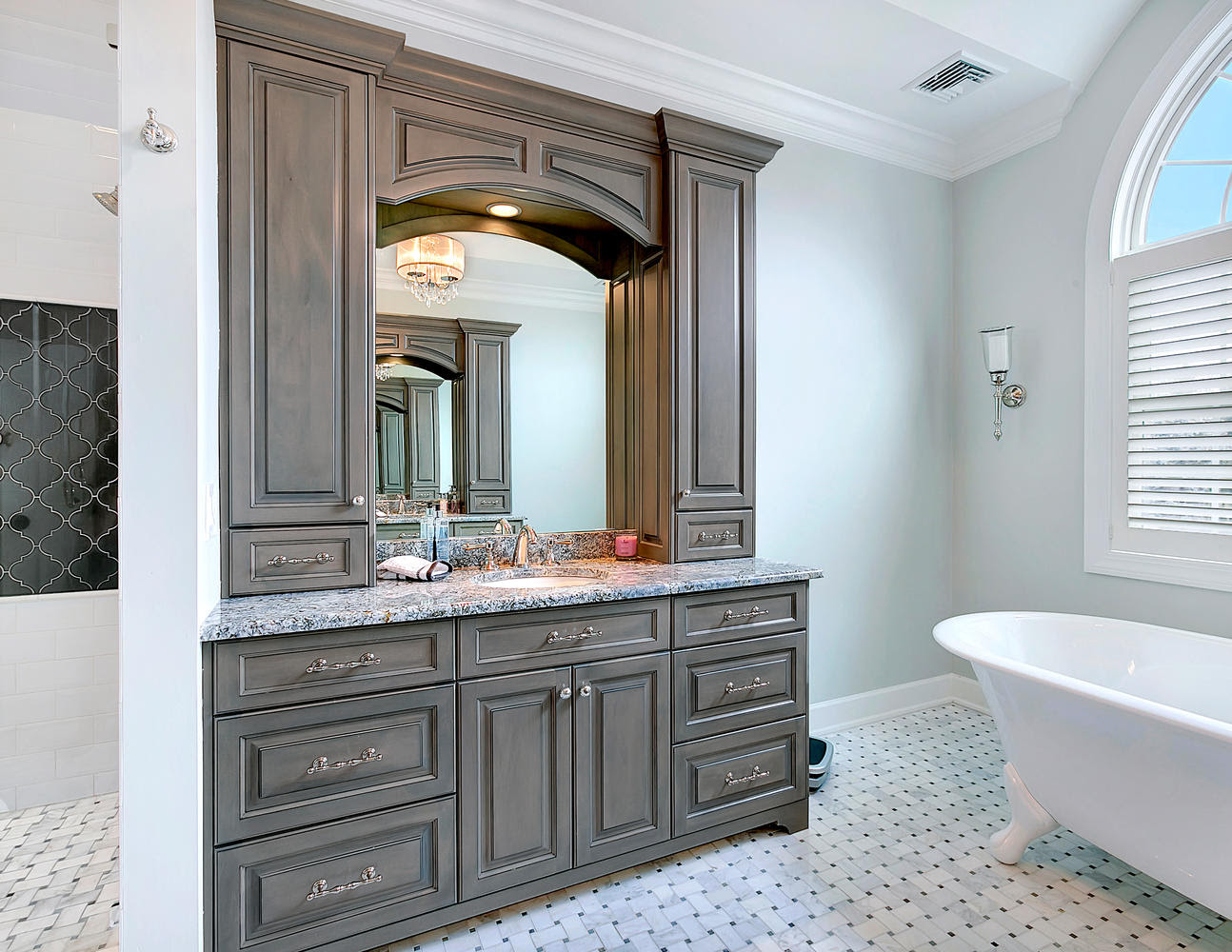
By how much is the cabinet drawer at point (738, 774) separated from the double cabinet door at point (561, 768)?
0.08 metres

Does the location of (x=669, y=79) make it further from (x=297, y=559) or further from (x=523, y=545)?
(x=297, y=559)

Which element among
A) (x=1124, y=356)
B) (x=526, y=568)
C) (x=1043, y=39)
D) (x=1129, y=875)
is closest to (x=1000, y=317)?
(x=1124, y=356)

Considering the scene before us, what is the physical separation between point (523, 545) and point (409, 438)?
568 millimetres

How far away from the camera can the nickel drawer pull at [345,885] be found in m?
1.57

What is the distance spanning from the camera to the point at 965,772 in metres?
2.71

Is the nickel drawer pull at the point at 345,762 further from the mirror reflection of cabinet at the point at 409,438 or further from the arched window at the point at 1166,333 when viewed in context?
the arched window at the point at 1166,333

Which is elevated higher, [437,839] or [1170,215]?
[1170,215]

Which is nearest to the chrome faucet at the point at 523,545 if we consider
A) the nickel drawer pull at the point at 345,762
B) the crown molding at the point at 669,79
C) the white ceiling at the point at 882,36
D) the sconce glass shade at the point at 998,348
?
the nickel drawer pull at the point at 345,762

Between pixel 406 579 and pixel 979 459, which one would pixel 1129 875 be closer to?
pixel 979 459

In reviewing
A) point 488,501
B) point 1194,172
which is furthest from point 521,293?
point 1194,172

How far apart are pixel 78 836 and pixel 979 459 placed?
4.18 meters

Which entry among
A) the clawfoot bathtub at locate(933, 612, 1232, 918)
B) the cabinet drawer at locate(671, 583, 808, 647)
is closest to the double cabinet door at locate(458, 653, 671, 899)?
the cabinet drawer at locate(671, 583, 808, 647)

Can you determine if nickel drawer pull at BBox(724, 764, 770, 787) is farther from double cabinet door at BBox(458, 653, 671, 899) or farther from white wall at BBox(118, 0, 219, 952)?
white wall at BBox(118, 0, 219, 952)

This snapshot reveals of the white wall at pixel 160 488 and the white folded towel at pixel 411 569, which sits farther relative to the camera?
the white folded towel at pixel 411 569
